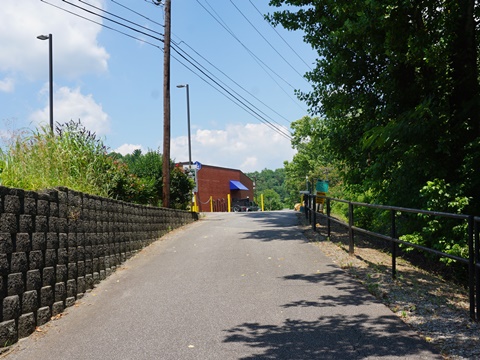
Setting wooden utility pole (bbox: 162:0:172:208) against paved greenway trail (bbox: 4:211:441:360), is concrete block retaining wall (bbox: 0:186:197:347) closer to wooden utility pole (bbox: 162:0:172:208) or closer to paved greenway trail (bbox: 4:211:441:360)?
paved greenway trail (bbox: 4:211:441:360)

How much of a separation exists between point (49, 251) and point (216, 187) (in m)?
42.0

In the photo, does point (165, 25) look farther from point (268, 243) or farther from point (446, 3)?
point (446, 3)

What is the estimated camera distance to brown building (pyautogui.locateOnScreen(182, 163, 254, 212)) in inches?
1732

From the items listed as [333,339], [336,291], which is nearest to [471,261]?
[333,339]

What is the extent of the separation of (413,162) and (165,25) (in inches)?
491

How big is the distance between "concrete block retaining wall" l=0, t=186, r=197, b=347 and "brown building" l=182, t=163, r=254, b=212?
101ft

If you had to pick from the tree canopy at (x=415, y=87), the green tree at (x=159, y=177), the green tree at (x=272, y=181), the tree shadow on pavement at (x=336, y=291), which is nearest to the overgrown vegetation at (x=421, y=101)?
the tree canopy at (x=415, y=87)

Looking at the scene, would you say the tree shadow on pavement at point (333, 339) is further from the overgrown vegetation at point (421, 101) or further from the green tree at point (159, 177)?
the green tree at point (159, 177)

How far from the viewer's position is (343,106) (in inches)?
520

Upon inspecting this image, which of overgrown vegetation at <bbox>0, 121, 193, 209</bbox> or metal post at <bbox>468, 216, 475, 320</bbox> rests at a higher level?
overgrown vegetation at <bbox>0, 121, 193, 209</bbox>

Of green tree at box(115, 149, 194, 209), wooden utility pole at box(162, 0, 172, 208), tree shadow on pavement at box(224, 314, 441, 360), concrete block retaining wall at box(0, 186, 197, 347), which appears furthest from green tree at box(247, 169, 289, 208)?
tree shadow on pavement at box(224, 314, 441, 360)

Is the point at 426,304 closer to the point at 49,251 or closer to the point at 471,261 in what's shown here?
the point at 471,261

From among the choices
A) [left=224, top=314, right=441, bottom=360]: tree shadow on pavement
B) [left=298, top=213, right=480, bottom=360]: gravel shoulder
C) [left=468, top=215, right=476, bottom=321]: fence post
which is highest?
[left=468, top=215, right=476, bottom=321]: fence post

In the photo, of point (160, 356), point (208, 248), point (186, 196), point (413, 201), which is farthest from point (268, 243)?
point (186, 196)
